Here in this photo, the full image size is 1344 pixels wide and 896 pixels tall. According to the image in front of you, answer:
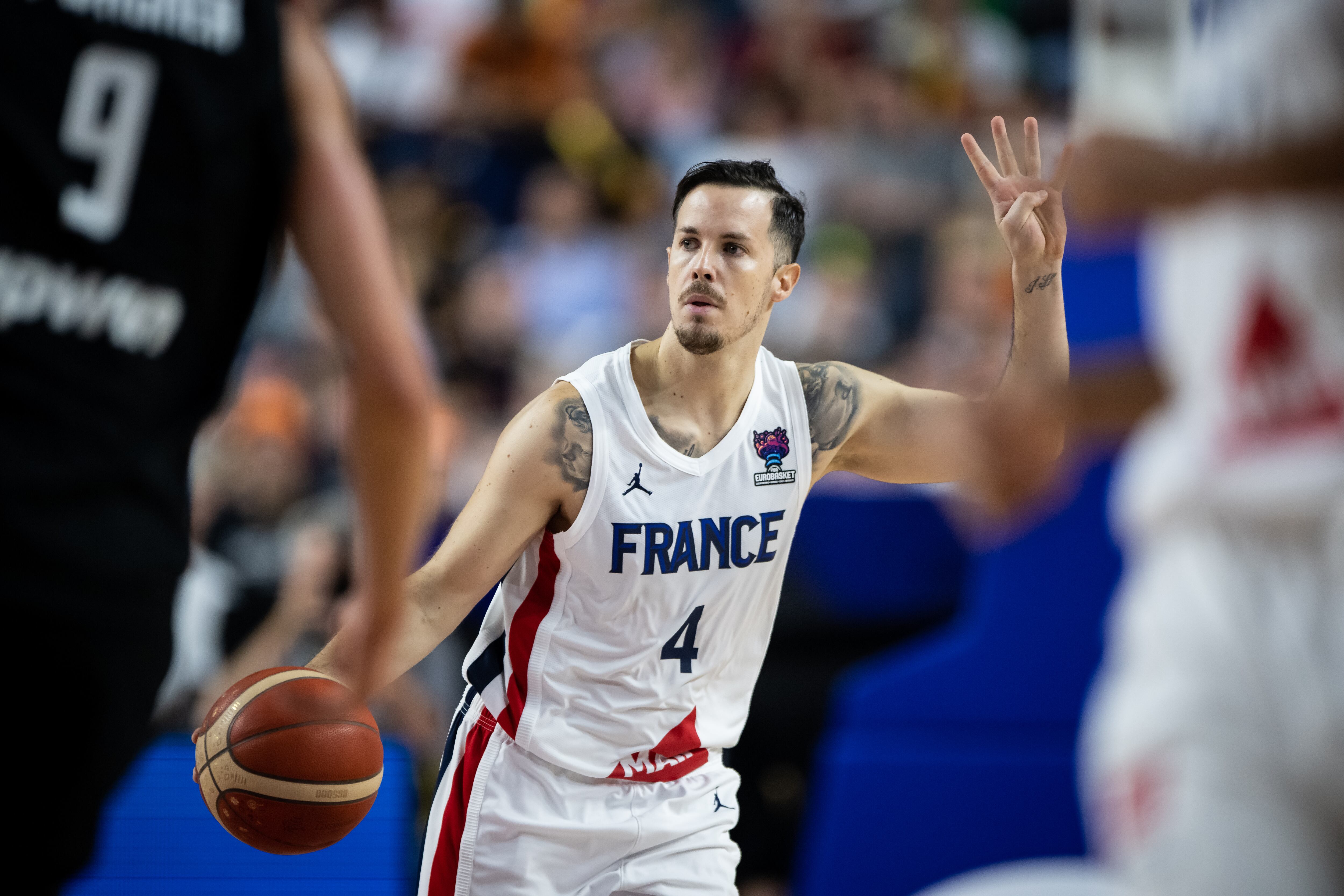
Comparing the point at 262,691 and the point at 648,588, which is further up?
the point at 648,588

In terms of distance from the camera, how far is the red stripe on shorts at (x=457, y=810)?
3.26 meters

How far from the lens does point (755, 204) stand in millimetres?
2973

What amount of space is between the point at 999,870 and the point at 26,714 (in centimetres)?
348

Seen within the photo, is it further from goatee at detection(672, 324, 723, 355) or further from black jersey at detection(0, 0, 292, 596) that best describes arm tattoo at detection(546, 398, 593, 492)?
black jersey at detection(0, 0, 292, 596)

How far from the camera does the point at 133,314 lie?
6.25 feet

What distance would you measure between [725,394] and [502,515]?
2.12 feet

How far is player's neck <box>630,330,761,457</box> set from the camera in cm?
316

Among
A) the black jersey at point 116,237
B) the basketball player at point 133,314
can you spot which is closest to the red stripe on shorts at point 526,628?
the basketball player at point 133,314

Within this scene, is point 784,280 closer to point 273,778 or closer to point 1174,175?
point 1174,175

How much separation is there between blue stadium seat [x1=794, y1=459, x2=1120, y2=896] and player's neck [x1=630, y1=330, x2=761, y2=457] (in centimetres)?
183

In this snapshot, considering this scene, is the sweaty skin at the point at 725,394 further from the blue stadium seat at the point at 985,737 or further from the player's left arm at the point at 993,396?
the blue stadium seat at the point at 985,737

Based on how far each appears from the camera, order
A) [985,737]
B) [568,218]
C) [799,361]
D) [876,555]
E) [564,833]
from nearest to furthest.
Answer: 1. [564,833]
2. [799,361]
3. [985,737]
4. [876,555]
5. [568,218]

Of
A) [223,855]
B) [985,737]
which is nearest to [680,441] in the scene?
[985,737]

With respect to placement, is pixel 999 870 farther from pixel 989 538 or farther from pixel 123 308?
pixel 123 308
